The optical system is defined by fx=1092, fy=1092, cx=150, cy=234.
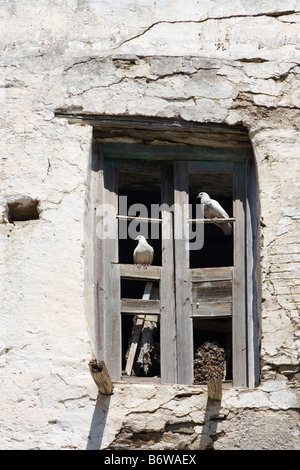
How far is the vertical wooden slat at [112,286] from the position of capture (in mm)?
6480

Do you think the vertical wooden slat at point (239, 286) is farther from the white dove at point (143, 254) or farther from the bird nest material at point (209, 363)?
the white dove at point (143, 254)

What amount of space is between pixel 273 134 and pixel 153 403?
6.05 feet

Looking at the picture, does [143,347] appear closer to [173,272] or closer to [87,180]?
[173,272]

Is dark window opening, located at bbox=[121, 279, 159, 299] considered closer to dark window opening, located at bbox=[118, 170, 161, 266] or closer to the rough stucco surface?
dark window opening, located at bbox=[118, 170, 161, 266]

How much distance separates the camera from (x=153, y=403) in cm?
618

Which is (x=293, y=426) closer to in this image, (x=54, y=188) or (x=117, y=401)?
(x=117, y=401)

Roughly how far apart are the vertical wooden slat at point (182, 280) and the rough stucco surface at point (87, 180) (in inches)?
12.3

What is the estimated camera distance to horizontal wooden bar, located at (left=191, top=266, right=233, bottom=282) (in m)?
6.71

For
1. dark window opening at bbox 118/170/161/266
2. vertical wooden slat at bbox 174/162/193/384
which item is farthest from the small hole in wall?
vertical wooden slat at bbox 174/162/193/384

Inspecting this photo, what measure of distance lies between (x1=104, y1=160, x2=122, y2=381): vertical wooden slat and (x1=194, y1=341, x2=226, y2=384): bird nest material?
715mm

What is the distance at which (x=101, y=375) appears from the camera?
19.5 feet
